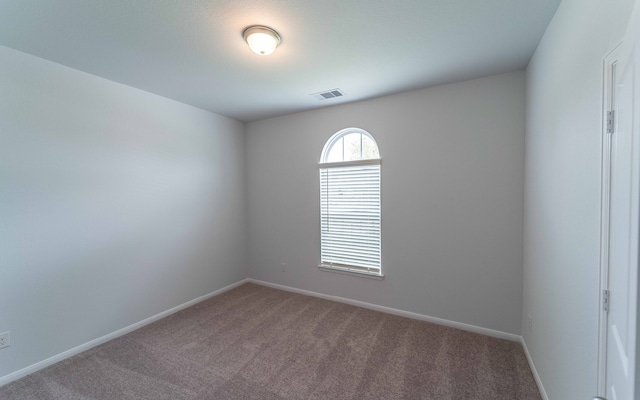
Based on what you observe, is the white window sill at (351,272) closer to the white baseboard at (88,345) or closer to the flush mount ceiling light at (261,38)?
the white baseboard at (88,345)

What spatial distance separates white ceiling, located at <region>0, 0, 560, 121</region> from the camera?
166 cm

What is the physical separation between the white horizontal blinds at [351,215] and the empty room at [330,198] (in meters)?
0.03

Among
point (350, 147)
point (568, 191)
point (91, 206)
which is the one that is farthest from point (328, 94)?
point (91, 206)

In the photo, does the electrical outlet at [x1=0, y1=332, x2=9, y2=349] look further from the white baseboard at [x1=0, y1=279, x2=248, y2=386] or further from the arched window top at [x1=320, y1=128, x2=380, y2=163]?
the arched window top at [x1=320, y1=128, x2=380, y2=163]

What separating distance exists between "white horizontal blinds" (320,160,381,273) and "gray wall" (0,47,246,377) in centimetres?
172

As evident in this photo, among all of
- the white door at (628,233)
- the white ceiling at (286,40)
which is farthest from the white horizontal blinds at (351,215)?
the white door at (628,233)

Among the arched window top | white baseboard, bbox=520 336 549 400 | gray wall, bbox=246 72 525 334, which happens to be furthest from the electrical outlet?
white baseboard, bbox=520 336 549 400

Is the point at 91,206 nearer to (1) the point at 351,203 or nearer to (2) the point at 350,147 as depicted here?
(1) the point at 351,203

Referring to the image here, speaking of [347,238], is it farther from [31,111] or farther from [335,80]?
[31,111]

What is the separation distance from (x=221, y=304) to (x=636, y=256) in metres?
3.80

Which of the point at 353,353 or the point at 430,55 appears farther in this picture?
the point at 353,353

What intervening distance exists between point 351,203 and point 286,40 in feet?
6.87

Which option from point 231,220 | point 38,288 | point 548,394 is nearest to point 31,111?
point 38,288

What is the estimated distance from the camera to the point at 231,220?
412 cm
